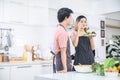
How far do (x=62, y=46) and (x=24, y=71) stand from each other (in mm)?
1793

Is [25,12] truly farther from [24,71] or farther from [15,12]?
[24,71]

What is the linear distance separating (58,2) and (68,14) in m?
2.58

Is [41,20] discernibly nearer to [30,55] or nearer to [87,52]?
[30,55]

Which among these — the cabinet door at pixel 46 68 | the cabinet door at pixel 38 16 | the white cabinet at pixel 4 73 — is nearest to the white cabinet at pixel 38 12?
the cabinet door at pixel 38 16

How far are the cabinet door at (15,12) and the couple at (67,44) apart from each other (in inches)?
73.6

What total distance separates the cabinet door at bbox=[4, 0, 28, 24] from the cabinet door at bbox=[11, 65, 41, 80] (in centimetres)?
96

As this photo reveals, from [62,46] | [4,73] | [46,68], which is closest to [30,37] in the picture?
[46,68]

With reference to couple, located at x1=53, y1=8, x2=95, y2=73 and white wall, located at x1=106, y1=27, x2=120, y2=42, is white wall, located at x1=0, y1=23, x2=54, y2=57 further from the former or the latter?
white wall, located at x1=106, y1=27, x2=120, y2=42

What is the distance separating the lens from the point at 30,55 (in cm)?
441

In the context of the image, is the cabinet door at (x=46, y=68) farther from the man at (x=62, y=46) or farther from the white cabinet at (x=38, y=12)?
the man at (x=62, y=46)

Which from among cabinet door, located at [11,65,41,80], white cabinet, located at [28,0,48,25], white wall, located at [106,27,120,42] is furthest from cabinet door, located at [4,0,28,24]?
white wall, located at [106,27,120,42]

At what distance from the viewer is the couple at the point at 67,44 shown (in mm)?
2441

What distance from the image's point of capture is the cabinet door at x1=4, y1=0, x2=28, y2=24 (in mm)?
4156

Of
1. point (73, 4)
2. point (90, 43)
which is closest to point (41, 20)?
point (73, 4)
